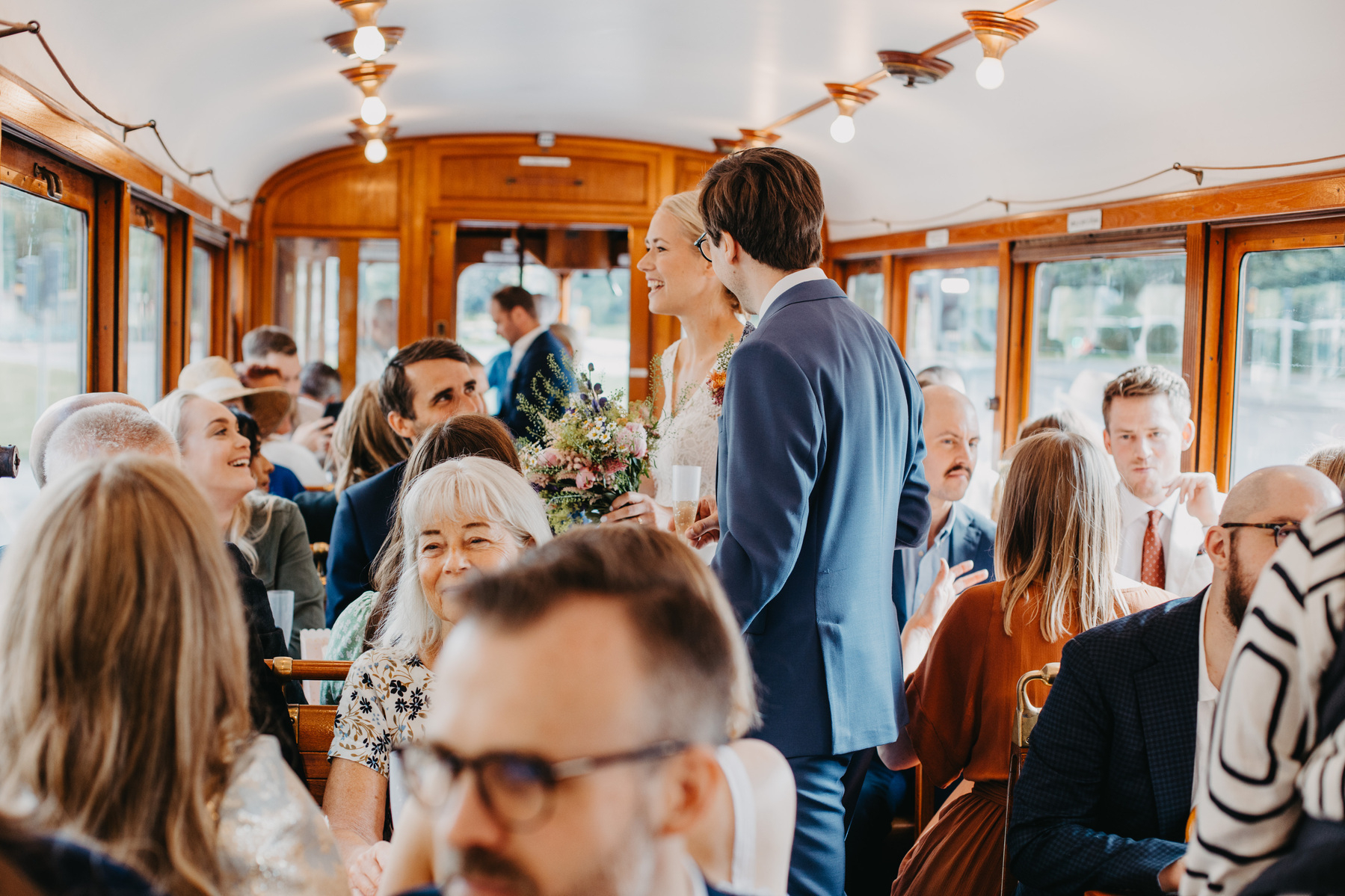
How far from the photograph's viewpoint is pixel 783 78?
18.4 feet

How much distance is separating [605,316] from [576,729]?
7742mm

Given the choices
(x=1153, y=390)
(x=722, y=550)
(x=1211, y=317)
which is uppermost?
(x=1211, y=317)

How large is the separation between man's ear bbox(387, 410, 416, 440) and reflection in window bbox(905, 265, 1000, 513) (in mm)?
3822

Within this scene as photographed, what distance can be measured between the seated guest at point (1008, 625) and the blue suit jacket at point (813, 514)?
331 millimetres

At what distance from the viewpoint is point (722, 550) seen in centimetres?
202

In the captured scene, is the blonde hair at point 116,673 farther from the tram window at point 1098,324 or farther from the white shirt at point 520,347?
the white shirt at point 520,347

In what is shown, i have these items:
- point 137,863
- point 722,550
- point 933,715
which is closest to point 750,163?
point 722,550

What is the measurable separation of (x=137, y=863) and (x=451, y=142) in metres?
7.32

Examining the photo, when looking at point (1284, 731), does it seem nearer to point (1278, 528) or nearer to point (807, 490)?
point (1278, 528)

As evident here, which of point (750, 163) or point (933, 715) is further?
point (933, 715)

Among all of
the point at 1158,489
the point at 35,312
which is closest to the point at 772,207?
the point at 1158,489

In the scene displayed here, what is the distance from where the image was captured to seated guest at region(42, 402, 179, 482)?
2393 mm

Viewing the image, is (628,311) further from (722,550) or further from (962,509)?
(722,550)

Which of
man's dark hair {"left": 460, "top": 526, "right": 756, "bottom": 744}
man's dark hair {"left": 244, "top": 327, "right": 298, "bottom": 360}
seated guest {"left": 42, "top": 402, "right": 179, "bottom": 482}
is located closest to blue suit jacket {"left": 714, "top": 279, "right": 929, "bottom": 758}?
man's dark hair {"left": 460, "top": 526, "right": 756, "bottom": 744}
